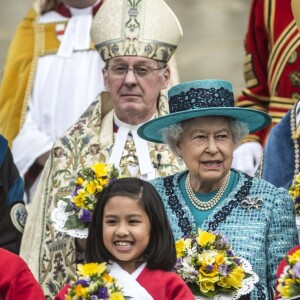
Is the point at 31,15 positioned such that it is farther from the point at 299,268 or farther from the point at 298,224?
the point at 299,268

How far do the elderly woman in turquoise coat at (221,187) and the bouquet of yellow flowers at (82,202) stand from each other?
0.28m

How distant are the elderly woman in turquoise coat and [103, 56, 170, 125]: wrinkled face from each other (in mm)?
1004

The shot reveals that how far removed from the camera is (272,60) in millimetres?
11367

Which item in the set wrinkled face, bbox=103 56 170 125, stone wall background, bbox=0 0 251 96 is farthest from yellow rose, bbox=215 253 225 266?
stone wall background, bbox=0 0 251 96

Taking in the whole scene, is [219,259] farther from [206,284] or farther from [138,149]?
[138,149]

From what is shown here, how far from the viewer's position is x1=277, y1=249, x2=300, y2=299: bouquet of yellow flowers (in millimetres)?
7562

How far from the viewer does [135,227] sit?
7.97 metres

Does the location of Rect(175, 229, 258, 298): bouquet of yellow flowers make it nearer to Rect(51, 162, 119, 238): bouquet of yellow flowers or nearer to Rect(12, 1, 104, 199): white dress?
Rect(51, 162, 119, 238): bouquet of yellow flowers

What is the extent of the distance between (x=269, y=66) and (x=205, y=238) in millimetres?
3292

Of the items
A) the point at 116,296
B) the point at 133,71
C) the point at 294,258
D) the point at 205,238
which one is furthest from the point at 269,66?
the point at 116,296

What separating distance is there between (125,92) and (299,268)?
2858 mm

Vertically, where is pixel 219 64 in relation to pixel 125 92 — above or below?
above

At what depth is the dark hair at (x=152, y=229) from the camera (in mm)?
8000

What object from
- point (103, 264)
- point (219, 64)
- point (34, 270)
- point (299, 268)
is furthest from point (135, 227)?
point (219, 64)
